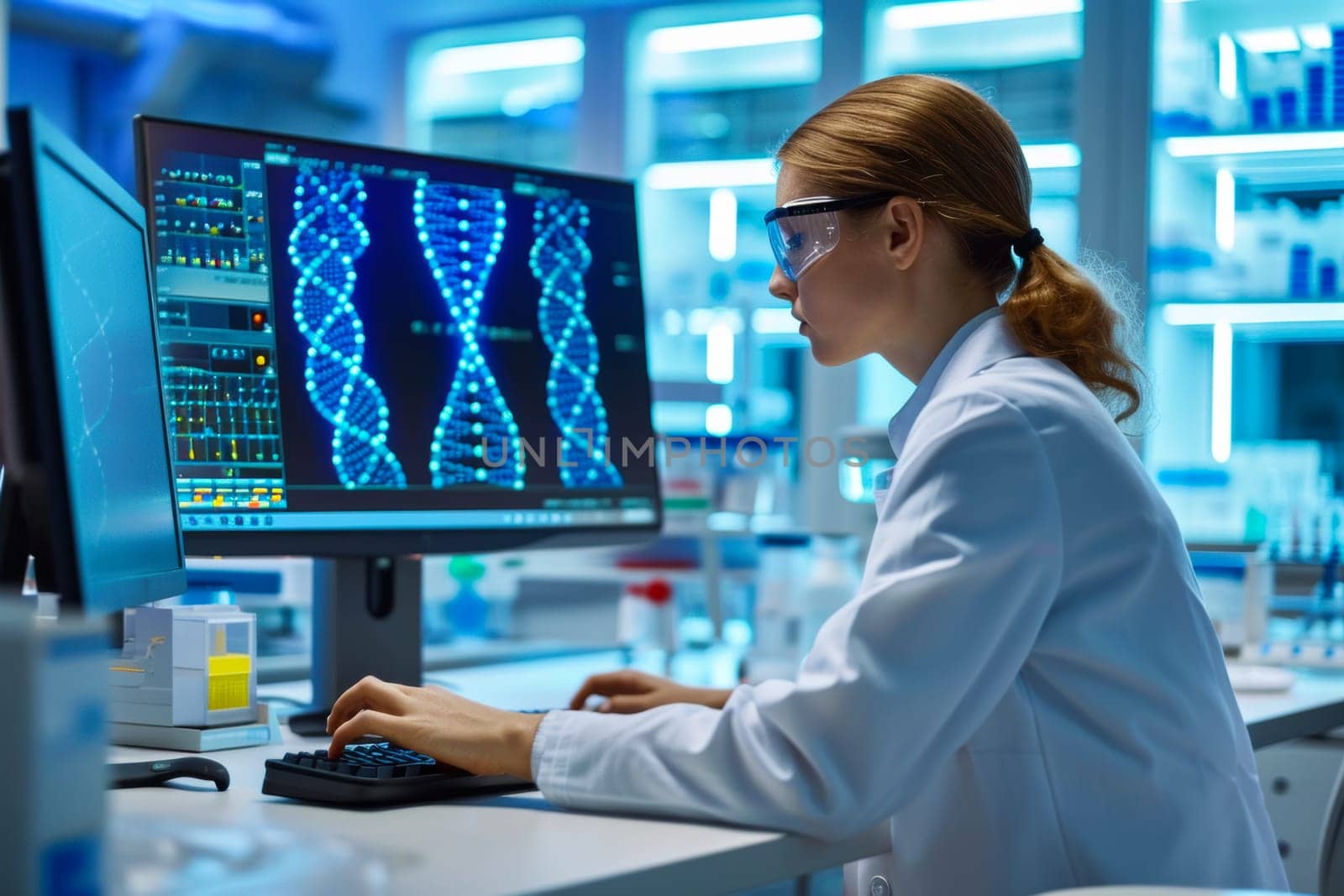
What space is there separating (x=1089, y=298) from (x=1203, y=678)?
1.09 feet

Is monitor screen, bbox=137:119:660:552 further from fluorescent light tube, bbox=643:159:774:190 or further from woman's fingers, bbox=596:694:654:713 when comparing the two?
fluorescent light tube, bbox=643:159:774:190

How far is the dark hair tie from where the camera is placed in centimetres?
118

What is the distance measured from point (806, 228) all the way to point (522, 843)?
59 centimetres

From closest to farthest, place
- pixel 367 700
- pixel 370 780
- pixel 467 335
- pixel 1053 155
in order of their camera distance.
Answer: pixel 370 780 → pixel 367 700 → pixel 467 335 → pixel 1053 155

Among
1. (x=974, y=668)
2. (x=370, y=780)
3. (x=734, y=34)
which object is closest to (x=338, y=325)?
(x=370, y=780)

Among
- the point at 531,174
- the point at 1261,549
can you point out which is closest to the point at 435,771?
the point at 531,174

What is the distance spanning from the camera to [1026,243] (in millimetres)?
1183

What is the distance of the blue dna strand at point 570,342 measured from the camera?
5.16 ft

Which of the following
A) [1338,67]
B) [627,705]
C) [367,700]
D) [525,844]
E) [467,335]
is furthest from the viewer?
[1338,67]

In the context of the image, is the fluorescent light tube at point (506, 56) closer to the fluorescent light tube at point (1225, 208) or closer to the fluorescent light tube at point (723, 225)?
the fluorescent light tube at point (723, 225)

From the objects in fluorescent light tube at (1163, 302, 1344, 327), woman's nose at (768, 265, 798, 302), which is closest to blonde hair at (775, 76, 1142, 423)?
woman's nose at (768, 265, 798, 302)

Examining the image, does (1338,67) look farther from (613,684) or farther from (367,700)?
(367,700)

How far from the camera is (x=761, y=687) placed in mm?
930

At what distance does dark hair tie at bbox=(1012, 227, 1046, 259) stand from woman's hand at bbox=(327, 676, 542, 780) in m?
0.57
